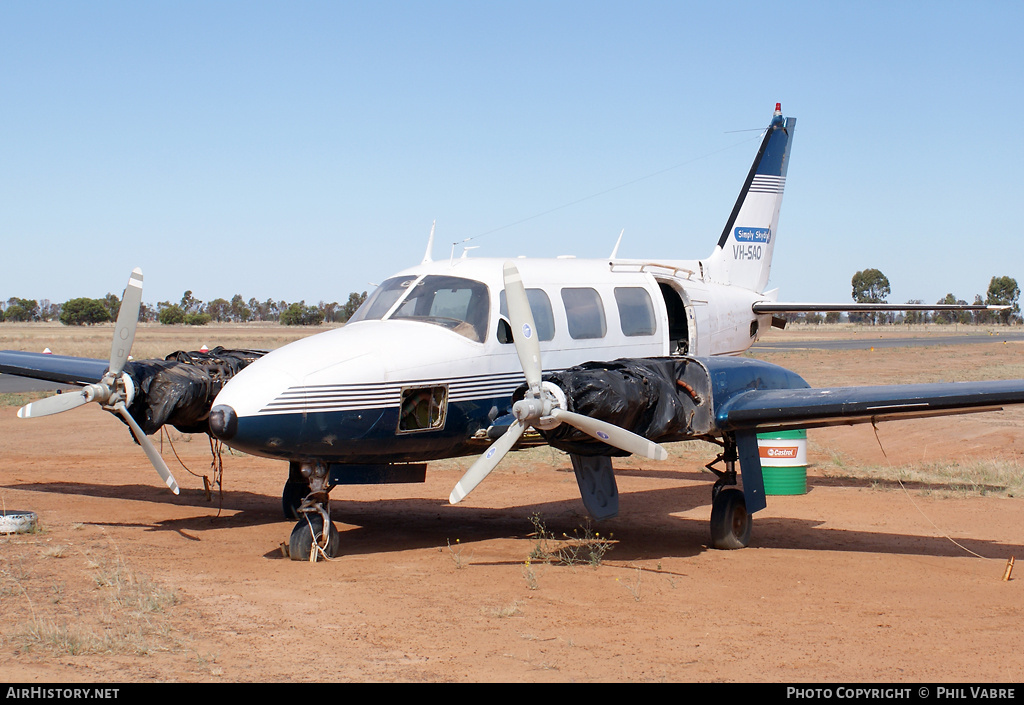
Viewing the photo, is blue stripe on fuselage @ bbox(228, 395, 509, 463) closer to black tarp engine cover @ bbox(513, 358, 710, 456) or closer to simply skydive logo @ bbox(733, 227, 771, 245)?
black tarp engine cover @ bbox(513, 358, 710, 456)

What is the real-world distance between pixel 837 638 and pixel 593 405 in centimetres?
308

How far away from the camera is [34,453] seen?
754 inches

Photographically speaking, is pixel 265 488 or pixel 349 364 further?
pixel 265 488

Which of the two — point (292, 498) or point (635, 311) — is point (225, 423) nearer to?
point (292, 498)

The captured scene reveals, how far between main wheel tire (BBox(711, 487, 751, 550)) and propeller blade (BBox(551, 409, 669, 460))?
244 cm

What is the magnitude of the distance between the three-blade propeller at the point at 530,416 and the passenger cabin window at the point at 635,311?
262cm

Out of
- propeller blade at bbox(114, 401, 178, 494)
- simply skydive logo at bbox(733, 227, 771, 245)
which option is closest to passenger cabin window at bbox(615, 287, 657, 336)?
simply skydive logo at bbox(733, 227, 771, 245)

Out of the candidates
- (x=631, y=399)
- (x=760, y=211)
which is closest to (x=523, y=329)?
(x=631, y=399)

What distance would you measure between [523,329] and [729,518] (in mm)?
3843

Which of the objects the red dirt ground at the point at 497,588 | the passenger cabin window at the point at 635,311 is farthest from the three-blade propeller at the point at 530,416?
the passenger cabin window at the point at 635,311

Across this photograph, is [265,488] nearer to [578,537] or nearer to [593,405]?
[578,537]

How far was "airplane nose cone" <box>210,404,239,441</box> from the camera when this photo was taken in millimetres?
8812
